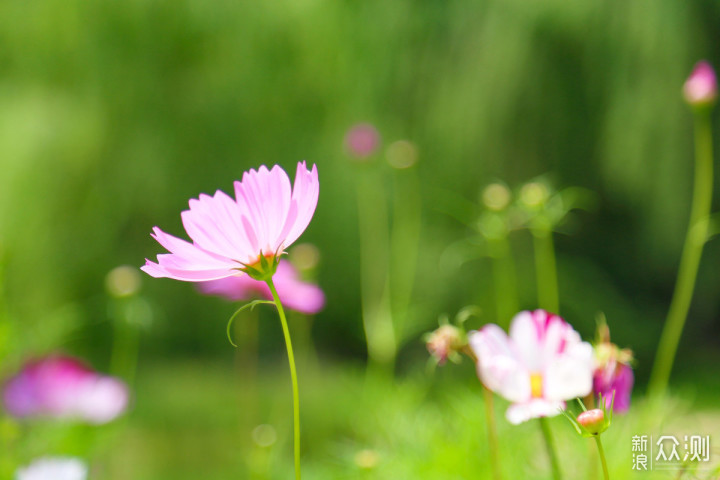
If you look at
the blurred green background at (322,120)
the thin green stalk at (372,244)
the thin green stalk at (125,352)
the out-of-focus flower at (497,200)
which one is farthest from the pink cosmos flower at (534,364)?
the thin green stalk at (125,352)

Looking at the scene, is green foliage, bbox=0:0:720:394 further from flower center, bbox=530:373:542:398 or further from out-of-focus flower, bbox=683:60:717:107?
flower center, bbox=530:373:542:398

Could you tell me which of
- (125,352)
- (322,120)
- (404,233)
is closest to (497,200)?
(404,233)

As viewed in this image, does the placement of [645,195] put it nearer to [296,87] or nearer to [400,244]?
[400,244]

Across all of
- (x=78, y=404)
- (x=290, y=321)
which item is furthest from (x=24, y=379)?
(x=290, y=321)

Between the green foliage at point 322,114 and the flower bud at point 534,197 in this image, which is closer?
the flower bud at point 534,197

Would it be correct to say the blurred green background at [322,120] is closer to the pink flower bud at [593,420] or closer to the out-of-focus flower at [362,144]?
the out-of-focus flower at [362,144]

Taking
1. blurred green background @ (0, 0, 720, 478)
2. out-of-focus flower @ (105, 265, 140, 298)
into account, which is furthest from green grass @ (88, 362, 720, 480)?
out-of-focus flower @ (105, 265, 140, 298)
